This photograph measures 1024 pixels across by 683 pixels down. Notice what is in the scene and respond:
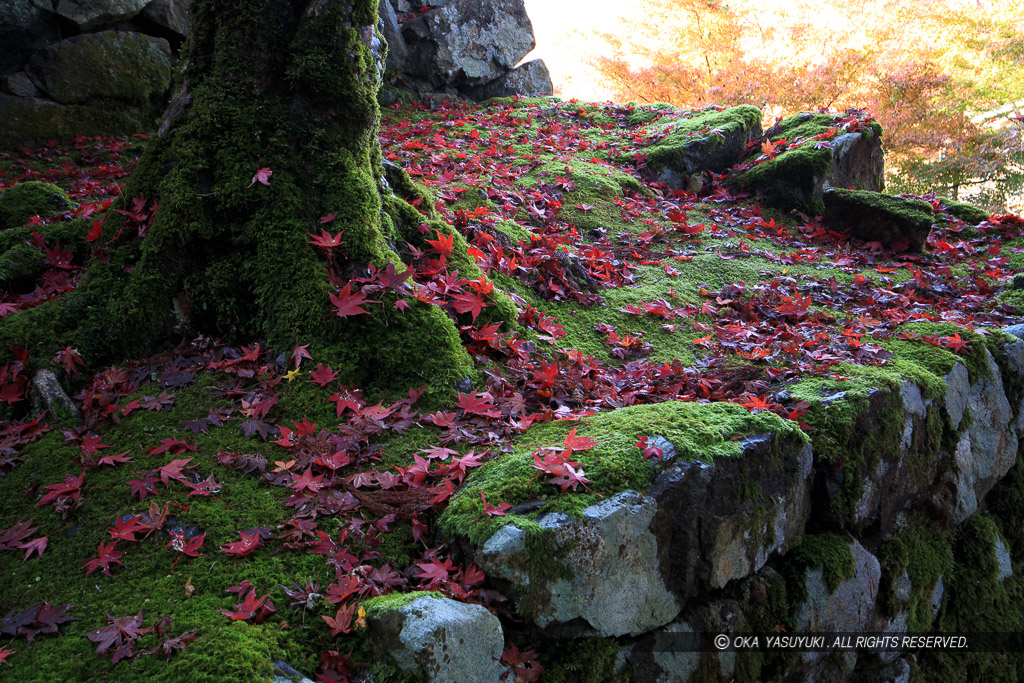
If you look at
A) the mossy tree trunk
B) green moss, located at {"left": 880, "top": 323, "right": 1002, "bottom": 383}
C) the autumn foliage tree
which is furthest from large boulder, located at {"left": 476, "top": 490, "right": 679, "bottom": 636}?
the autumn foliage tree

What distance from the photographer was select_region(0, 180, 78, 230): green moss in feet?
13.5

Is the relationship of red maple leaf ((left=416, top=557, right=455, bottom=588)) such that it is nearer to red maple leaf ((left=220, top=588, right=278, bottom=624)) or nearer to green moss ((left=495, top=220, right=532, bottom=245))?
red maple leaf ((left=220, top=588, right=278, bottom=624))

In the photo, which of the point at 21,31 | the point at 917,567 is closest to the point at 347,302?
the point at 917,567

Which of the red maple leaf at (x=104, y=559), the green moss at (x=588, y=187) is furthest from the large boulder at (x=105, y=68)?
the red maple leaf at (x=104, y=559)

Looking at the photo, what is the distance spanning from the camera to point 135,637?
77.4 inches

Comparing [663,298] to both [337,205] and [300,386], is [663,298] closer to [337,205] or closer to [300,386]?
[337,205]

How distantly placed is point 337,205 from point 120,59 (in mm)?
6185

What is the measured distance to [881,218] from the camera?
22.4ft

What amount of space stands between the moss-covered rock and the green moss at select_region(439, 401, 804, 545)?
15.9ft

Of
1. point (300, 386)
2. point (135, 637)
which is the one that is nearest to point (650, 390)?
point (300, 386)

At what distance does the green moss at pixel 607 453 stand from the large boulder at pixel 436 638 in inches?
13.3

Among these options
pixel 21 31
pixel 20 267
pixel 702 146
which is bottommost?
pixel 20 267

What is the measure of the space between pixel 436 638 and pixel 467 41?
34.0ft

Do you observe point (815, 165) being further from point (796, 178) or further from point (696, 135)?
point (696, 135)
